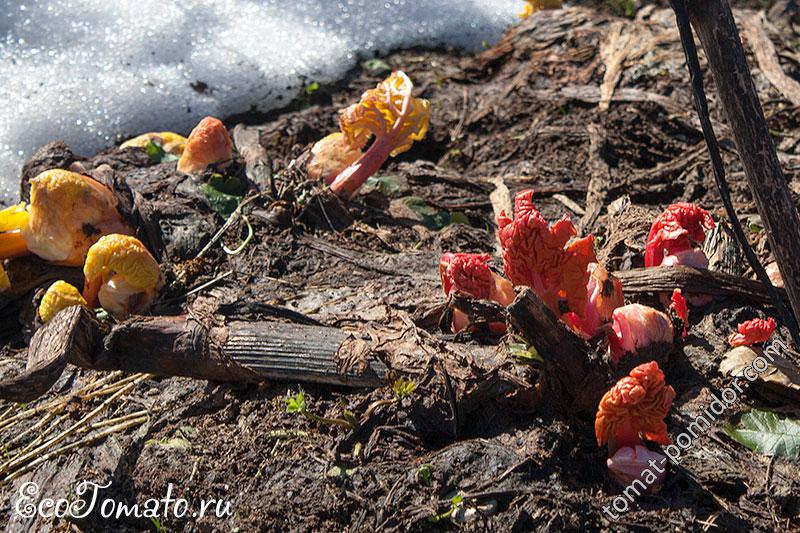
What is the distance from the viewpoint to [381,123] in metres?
4.48

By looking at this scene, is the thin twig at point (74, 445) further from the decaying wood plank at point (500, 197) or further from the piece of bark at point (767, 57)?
the piece of bark at point (767, 57)

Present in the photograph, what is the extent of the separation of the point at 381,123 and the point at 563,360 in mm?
2162

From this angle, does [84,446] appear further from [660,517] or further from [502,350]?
[660,517]

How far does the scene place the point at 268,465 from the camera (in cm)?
279

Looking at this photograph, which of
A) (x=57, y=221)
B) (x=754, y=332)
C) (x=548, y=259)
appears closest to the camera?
(x=548, y=259)

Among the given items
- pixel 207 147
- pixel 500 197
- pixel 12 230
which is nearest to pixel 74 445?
pixel 12 230

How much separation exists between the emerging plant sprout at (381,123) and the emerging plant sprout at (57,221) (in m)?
1.23

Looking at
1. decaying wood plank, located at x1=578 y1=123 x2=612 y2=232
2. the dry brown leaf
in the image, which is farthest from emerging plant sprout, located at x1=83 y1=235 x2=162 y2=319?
the dry brown leaf

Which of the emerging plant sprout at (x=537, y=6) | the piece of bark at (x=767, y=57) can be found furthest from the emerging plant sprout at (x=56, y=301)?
the emerging plant sprout at (x=537, y=6)

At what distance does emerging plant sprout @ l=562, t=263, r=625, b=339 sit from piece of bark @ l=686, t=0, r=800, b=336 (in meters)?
0.59

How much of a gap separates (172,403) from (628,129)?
3384mm

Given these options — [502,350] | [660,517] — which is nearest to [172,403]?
[502,350]

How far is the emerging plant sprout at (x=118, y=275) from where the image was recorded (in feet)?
11.7

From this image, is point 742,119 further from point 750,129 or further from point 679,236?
point 679,236
